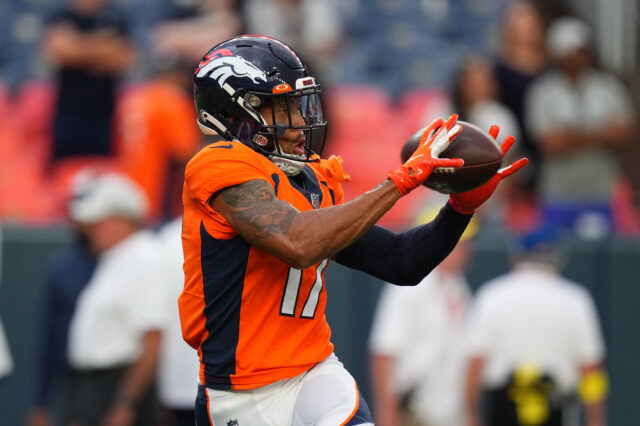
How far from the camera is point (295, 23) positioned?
9703mm

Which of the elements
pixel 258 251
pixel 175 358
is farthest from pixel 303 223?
pixel 175 358

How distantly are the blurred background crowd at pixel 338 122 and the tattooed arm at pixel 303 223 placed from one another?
2282 mm

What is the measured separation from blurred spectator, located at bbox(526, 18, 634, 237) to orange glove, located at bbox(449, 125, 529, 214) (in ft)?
16.6

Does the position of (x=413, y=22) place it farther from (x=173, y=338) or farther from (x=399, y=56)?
(x=173, y=338)

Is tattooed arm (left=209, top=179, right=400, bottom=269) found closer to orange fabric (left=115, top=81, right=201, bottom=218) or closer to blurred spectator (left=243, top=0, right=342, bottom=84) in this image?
orange fabric (left=115, top=81, right=201, bottom=218)

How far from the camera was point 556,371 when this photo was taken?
21.1 feet

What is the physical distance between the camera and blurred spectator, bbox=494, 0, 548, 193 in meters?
9.24

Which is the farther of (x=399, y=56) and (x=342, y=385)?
(x=399, y=56)

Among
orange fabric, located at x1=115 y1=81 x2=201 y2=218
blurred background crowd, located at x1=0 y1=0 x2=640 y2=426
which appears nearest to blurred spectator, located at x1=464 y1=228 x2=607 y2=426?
blurred background crowd, located at x1=0 y1=0 x2=640 y2=426

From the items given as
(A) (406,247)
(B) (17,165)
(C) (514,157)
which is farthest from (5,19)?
(A) (406,247)

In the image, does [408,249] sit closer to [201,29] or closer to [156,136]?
[156,136]

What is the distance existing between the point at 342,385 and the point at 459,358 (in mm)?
3322

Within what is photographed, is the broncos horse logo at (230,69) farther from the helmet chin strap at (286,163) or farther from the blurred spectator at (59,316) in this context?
the blurred spectator at (59,316)

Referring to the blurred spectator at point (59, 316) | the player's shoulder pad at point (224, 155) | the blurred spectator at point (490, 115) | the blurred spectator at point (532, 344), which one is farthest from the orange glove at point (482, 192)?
the blurred spectator at point (490, 115)
